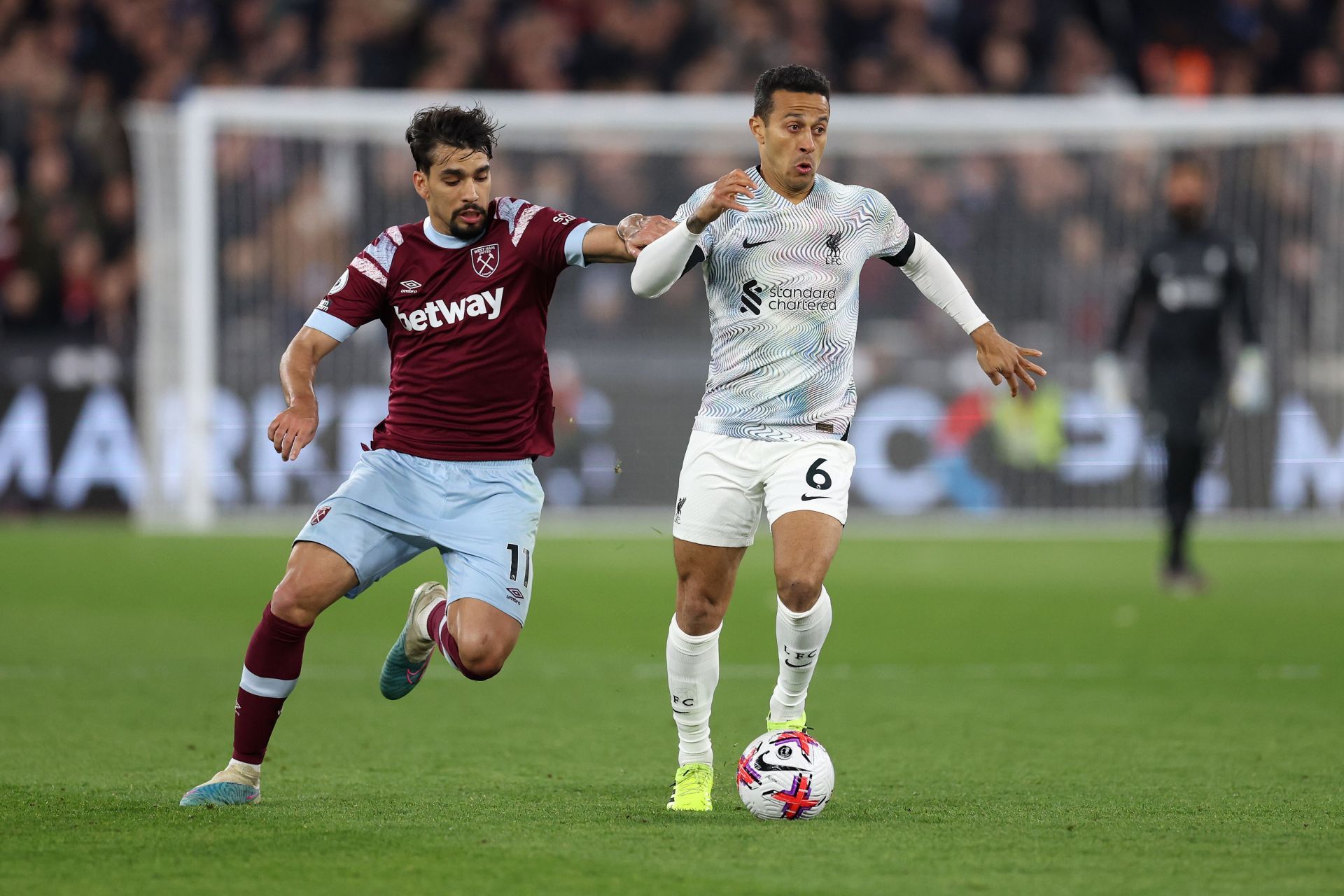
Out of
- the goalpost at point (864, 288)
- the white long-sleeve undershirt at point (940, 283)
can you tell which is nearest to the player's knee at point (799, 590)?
the white long-sleeve undershirt at point (940, 283)

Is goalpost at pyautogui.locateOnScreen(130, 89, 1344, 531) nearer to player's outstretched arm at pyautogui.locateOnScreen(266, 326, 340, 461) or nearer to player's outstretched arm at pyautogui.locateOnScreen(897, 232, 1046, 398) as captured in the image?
player's outstretched arm at pyautogui.locateOnScreen(897, 232, 1046, 398)

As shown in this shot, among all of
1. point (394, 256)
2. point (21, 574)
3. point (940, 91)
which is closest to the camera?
point (394, 256)

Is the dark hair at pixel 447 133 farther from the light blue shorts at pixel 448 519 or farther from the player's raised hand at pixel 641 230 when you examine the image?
the light blue shorts at pixel 448 519

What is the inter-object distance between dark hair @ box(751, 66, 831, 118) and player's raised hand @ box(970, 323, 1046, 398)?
0.91m

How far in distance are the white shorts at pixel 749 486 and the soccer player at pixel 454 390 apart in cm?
59

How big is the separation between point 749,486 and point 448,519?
95cm

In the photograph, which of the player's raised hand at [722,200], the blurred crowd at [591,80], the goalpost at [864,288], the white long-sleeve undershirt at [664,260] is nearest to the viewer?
the player's raised hand at [722,200]

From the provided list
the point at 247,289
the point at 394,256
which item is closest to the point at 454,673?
the point at 394,256

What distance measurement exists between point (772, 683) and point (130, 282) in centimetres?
1095

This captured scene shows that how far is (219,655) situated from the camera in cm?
948

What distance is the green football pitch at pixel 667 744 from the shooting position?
15.5ft

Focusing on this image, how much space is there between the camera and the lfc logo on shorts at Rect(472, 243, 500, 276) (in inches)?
236

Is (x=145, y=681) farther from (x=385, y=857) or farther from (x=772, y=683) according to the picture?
(x=385, y=857)

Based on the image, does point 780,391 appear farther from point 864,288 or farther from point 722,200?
point 864,288
